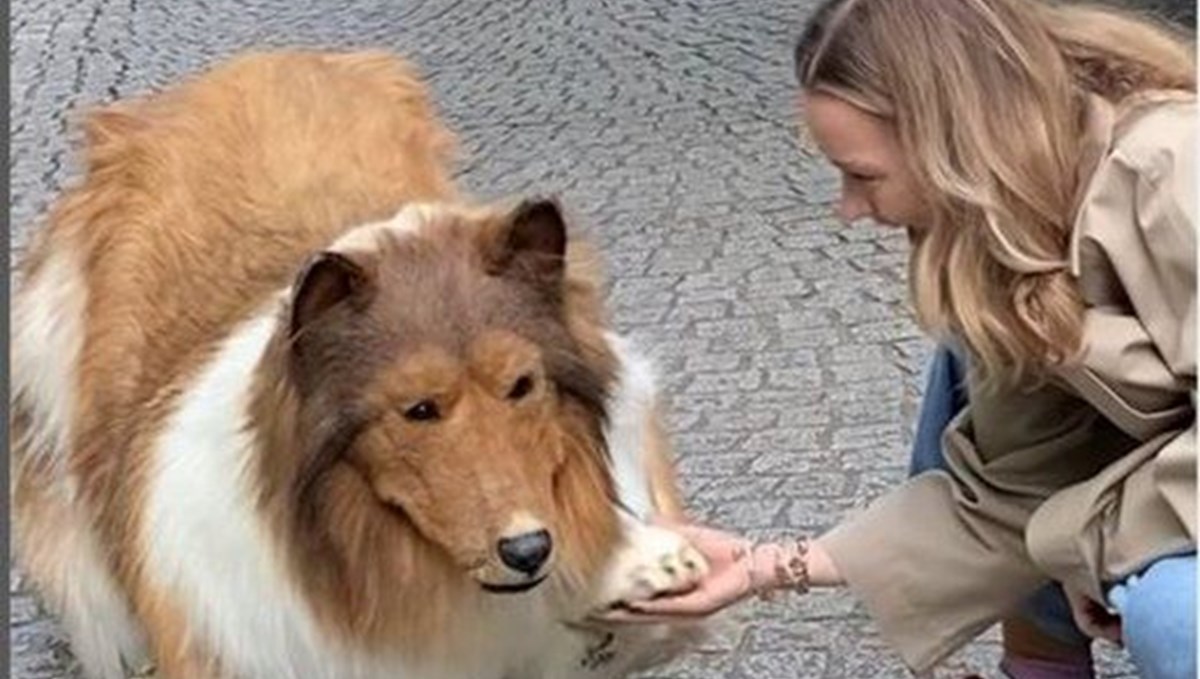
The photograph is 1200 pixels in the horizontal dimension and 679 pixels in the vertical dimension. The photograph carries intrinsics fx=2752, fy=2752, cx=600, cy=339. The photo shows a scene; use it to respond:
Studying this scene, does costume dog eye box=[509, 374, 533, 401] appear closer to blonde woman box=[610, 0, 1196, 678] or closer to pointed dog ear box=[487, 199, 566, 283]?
pointed dog ear box=[487, 199, 566, 283]

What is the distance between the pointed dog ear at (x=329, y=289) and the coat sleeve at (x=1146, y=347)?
1036 millimetres

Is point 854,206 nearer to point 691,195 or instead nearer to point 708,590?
point 708,590

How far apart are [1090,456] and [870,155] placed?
0.65m

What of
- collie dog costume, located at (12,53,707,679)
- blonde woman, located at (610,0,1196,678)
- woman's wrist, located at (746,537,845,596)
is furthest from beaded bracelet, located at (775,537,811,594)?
blonde woman, located at (610,0,1196,678)

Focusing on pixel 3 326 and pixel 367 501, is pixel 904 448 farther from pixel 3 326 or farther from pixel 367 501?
pixel 3 326

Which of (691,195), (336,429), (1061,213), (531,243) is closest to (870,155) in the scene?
(1061,213)

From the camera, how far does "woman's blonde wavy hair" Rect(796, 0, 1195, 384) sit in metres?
3.68

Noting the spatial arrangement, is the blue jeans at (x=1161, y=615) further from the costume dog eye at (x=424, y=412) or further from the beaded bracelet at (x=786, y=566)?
the costume dog eye at (x=424, y=412)

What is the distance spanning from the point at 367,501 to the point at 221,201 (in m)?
1.11

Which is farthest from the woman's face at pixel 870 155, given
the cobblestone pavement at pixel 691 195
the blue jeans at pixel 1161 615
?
the cobblestone pavement at pixel 691 195

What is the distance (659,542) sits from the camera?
4.16 meters

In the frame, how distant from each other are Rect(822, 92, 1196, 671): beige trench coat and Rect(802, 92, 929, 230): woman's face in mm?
242

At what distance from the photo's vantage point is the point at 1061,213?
12.2 feet

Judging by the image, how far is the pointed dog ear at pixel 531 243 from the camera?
4039mm
